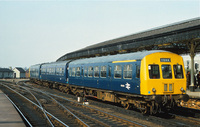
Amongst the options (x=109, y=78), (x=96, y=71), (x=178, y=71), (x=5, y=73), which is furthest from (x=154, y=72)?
(x=5, y=73)

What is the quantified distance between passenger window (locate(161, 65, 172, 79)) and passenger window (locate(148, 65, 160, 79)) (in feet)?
1.09

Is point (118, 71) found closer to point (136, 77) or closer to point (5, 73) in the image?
point (136, 77)

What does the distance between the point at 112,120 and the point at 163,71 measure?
11.9 ft

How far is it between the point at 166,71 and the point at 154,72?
0.71m

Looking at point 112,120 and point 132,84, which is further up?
point 132,84

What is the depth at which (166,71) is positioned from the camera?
11734 mm

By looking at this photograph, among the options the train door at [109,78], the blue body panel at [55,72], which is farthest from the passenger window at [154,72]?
the blue body panel at [55,72]

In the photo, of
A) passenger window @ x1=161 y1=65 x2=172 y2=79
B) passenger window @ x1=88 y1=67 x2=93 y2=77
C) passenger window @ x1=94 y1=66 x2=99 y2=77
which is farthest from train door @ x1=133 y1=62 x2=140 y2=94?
passenger window @ x1=88 y1=67 x2=93 y2=77

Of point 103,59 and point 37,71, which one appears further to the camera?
point 37,71

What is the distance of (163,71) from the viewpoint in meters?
11.6

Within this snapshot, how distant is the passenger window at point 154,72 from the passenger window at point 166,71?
1.09 feet

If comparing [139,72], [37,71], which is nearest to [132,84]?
[139,72]

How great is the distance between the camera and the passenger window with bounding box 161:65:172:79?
11.6 metres

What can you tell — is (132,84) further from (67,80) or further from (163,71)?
(67,80)
